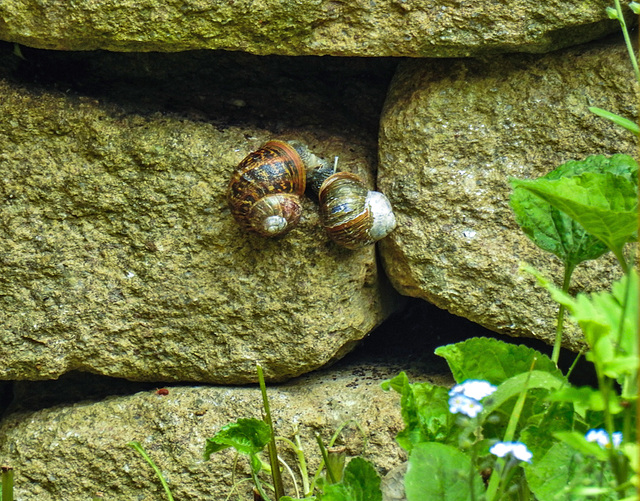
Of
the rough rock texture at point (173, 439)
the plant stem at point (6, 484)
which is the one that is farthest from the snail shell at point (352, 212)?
the plant stem at point (6, 484)

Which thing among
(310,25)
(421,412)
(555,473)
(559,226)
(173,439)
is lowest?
(173,439)

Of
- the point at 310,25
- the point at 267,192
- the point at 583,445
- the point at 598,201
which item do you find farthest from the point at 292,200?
the point at 583,445

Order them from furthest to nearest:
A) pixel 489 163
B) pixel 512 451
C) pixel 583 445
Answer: pixel 489 163 → pixel 512 451 → pixel 583 445

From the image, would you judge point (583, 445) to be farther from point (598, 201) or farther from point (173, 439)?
point (173, 439)

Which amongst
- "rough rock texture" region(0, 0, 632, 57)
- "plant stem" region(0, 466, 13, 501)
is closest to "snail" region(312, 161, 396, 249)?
"rough rock texture" region(0, 0, 632, 57)

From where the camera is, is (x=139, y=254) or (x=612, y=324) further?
(x=139, y=254)

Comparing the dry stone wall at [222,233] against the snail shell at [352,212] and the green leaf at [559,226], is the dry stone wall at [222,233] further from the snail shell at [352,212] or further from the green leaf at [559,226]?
the green leaf at [559,226]
